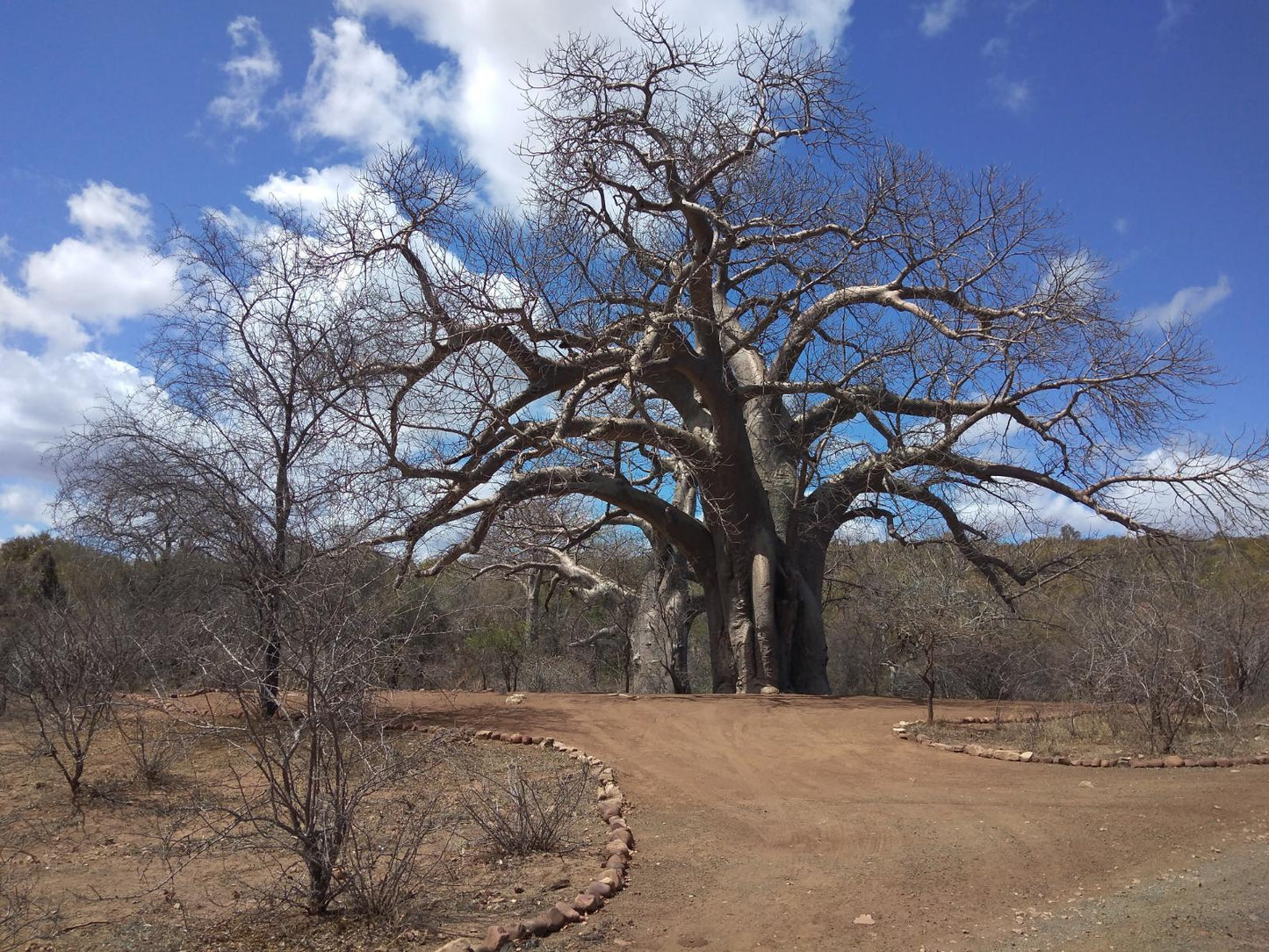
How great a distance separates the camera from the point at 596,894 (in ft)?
13.6

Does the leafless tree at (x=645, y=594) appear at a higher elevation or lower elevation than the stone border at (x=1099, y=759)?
higher

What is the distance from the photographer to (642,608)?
1416 cm

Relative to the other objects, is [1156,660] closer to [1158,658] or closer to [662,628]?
[1158,658]

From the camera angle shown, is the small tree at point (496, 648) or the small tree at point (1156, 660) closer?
the small tree at point (1156, 660)

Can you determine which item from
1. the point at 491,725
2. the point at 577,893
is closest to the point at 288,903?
the point at 577,893

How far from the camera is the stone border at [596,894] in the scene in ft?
11.6

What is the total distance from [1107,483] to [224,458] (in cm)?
902

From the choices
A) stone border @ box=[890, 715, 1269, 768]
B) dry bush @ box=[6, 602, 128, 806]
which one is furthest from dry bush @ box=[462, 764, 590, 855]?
stone border @ box=[890, 715, 1269, 768]

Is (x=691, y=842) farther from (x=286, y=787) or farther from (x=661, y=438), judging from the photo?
(x=661, y=438)

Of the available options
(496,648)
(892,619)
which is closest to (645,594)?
(892,619)

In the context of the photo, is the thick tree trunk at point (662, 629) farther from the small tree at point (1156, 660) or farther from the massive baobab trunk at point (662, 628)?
the small tree at point (1156, 660)

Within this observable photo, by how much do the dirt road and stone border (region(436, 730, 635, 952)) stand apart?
0.08 metres

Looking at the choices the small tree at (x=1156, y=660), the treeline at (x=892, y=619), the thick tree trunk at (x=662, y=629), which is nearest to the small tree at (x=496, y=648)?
the treeline at (x=892, y=619)

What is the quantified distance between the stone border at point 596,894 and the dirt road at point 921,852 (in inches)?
3.3
